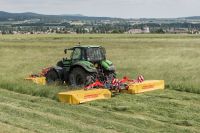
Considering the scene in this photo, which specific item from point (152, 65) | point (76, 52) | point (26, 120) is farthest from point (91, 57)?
point (152, 65)

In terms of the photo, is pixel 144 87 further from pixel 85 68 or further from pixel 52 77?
pixel 52 77

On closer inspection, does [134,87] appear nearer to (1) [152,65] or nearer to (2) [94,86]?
(2) [94,86]

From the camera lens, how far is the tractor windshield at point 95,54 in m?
17.2

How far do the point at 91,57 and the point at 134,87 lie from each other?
2.68 m

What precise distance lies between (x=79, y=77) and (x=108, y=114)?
5537mm

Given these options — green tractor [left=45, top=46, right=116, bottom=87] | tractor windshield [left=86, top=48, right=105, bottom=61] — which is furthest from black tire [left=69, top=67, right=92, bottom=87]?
tractor windshield [left=86, top=48, right=105, bottom=61]

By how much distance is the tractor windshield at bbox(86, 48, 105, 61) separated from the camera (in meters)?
17.2

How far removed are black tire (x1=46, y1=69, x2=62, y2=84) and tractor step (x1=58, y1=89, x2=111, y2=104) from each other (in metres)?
3.87

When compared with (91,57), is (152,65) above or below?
below

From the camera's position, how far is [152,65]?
29.4 m

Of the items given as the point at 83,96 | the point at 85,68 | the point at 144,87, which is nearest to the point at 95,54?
the point at 85,68

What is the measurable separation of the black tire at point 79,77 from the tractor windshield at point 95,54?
648mm

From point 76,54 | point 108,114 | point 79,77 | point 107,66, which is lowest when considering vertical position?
point 108,114

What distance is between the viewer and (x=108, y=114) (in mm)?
11516
